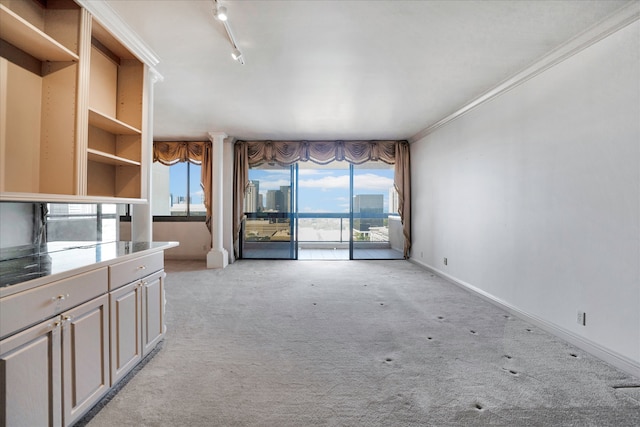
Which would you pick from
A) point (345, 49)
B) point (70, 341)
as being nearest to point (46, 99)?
point (70, 341)

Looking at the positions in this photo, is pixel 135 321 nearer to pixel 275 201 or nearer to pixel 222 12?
pixel 222 12

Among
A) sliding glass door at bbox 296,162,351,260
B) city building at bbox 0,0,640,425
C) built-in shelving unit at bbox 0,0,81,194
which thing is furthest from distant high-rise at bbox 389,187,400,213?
built-in shelving unit at bbox 0,0,81,194

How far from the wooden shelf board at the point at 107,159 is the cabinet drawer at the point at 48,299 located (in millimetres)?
841

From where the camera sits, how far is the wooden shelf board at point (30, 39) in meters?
1.35

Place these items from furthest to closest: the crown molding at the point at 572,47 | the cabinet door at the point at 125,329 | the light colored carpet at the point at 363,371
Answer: the crown molding at the point at 572,47, the cabinet door at the point at 125,329, the light colored carpet at the point at 363,371

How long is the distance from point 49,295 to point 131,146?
149 centimetres

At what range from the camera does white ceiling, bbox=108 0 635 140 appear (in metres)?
1.89

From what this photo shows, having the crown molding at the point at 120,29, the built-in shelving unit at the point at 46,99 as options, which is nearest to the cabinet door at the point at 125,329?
the built-in shelving unit at the point at 46,99

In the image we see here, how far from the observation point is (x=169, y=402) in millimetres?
1625

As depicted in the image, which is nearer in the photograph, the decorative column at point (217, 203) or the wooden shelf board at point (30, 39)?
the wooden shelf board at point (30, 39)

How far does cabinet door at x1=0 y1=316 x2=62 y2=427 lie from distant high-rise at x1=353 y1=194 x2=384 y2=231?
5307 mm

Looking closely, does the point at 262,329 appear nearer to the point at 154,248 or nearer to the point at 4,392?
the point at 154,248

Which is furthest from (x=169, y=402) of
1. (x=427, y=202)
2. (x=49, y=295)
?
(x=427, y=202)

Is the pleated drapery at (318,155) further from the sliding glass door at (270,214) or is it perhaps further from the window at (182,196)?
the window at (182,196)
